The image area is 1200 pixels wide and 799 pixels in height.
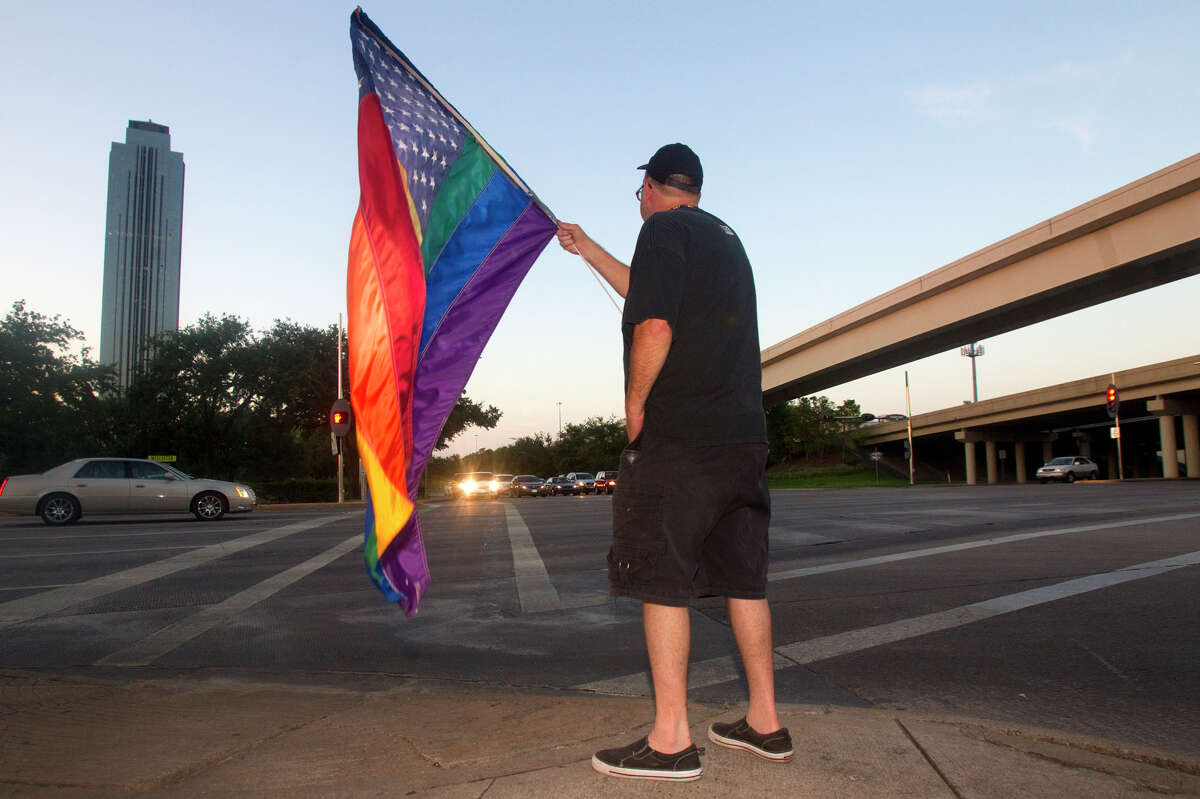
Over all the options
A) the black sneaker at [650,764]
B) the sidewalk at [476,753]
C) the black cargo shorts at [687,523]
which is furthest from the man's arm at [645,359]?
the sidewalk at [476,753]

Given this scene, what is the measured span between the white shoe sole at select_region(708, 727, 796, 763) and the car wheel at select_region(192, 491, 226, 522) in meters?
16.7

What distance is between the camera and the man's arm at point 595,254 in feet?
11.9

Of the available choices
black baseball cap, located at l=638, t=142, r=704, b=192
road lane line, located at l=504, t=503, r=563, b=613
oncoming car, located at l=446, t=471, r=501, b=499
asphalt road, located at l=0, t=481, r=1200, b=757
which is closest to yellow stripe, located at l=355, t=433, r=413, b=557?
asphalt road, located at l=0, t=481, r=1200, b=757

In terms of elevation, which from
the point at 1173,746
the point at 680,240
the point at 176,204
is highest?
the point at 176,204

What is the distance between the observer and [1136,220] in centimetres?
2192

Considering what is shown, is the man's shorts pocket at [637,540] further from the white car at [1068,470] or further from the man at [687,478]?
the white car at [1068,470]

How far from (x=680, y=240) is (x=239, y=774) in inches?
89.9

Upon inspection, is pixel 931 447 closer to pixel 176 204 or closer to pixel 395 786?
Result: pixel 395 786

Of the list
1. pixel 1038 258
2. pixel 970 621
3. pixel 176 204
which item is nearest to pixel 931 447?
pixel 1038 258

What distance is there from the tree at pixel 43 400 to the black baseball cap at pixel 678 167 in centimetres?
4039

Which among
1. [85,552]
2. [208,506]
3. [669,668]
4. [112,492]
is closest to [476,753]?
[669,668]

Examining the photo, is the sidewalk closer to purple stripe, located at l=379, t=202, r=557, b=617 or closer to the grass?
purple stripe, located at l=379, t=202, r=557, b=617

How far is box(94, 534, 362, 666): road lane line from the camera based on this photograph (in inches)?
179

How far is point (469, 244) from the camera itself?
4336mm
